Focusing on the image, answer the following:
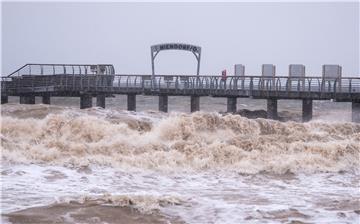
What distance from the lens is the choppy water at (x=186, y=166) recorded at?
10.4 meters

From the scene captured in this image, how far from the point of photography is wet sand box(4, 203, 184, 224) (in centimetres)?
904

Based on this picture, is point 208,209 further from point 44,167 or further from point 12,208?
point 44,167

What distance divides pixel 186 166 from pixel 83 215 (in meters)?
6.43

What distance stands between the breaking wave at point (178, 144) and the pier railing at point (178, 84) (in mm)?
6056

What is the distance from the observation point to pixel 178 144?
17406 mm

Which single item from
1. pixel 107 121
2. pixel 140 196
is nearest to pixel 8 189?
pixel 140 196

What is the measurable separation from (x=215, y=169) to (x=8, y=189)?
247 inches

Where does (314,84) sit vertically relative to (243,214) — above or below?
above

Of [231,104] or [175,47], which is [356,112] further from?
[175,47]

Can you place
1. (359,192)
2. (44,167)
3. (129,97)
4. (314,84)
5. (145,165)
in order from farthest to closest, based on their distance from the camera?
(129,97), (314,84), (145,165), (44,167), (359,192)

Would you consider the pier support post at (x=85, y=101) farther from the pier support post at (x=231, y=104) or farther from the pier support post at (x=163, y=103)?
the pier support post at (x=231, y=104)

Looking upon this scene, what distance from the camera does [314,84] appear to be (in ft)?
93.4

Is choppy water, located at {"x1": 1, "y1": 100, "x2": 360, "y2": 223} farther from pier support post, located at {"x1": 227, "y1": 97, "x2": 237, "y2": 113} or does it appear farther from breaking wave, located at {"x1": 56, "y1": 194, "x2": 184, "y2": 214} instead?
pier support post, located at {"x1": 227, "y1": 97, "x2": 237, "y2": 113}

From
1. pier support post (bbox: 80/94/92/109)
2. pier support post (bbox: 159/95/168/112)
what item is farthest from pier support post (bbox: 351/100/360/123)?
pier support post (bbox: 80/94/92/109)
